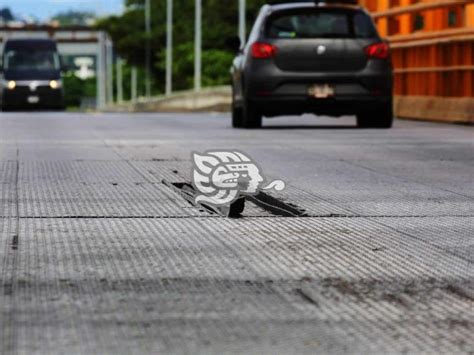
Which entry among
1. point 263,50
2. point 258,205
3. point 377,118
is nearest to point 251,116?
point 263,50

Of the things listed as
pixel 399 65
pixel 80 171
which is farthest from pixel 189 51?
pixel 80 171

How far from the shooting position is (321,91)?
23.6 metres

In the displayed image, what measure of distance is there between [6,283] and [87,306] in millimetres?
752

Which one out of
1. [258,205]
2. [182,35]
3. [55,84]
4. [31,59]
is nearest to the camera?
[258,205]

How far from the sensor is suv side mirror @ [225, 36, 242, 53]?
81.1 ft

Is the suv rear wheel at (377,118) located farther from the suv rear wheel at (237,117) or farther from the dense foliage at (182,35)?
the dense foliage at (182,35)

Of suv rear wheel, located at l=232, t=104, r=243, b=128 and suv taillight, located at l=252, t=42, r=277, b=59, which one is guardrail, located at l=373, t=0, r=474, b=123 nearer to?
suv rear wheel, located at l=232, t=104, r=243, b=128

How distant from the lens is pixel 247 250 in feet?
28.2

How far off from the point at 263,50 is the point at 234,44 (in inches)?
52.7

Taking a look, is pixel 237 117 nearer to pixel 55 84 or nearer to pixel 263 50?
Result: pixel 263 50

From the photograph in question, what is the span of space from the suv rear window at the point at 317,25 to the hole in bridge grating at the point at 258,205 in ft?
37.5

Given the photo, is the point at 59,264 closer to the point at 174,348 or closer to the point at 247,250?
the point at 247,250

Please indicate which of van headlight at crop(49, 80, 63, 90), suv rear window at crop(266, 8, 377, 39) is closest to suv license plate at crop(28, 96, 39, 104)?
van headlight at crop(49, 80, 63, 90)

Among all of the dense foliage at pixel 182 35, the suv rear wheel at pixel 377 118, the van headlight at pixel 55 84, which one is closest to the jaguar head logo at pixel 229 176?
the suv rear wheel at pixel 377 118
